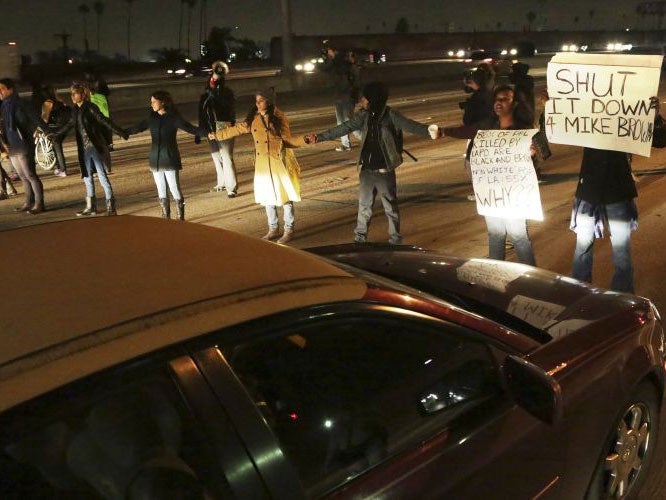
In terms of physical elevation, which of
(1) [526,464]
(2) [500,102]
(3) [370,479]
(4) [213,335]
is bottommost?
(1) [526,464]

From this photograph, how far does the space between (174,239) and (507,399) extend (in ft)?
4.20

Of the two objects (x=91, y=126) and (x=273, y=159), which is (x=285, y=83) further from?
(x=273, y=159)

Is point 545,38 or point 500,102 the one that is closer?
point 500,102

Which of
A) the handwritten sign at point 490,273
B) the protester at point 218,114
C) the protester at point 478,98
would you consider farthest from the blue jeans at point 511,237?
the protester at point 218,114

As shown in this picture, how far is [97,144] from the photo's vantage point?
9523 millimetres

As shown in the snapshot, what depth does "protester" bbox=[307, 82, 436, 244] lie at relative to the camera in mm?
7062

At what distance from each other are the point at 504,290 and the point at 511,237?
8.16 feet

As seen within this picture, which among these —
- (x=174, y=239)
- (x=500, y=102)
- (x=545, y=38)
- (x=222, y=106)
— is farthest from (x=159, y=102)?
(x=545, y=38)

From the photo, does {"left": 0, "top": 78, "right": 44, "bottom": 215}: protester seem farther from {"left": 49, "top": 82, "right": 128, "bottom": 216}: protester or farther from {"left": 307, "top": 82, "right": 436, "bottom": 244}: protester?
{"left": 307, "top": 82, "right": 436, "bottom": 244}: protester

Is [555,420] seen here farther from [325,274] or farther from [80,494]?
[80,494]

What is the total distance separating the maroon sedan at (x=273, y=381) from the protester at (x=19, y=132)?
779cm

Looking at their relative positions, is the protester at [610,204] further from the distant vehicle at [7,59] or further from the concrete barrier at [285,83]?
the concrete barrier at [285,83]

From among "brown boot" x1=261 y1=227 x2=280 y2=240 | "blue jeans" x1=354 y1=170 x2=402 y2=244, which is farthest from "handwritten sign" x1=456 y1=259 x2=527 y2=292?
"brown boot" x1=261 y1=227 x2=280 y2=240

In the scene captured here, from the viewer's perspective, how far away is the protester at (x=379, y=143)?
23.2 ft
